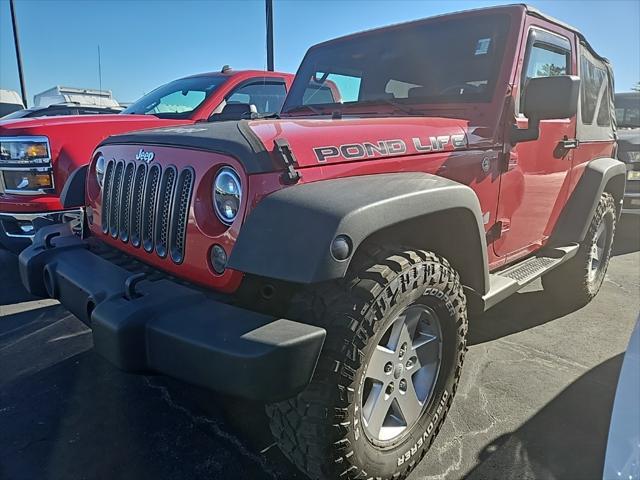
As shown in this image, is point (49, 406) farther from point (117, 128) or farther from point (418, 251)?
point (117, 128)

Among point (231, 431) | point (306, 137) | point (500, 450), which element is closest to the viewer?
point (306, 137)

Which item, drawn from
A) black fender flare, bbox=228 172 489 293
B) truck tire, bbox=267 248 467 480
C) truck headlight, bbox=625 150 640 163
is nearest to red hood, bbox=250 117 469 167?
black fender flare, bbox=228 172 489 293

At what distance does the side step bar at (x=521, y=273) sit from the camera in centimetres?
262

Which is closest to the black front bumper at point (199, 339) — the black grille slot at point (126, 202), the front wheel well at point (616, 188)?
the black grille slot at point (126, 202)

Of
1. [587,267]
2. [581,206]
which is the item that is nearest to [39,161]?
[581,206]

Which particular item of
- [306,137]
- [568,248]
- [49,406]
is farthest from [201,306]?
[568,248]

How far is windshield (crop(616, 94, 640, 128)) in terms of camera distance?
9352 millimetres

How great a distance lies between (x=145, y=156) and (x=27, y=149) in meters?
2.57

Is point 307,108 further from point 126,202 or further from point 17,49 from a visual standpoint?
point 17,49

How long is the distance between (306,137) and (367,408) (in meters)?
1.12

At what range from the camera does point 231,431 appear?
244 centimetres

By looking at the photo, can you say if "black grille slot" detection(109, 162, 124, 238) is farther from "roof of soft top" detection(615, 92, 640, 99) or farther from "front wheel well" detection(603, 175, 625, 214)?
"roof of soft top" detection(615, 92, 640, 99)

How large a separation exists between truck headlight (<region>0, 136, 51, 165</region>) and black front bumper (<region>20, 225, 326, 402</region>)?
8.74 ft

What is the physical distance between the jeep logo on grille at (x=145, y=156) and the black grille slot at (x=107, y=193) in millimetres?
293
